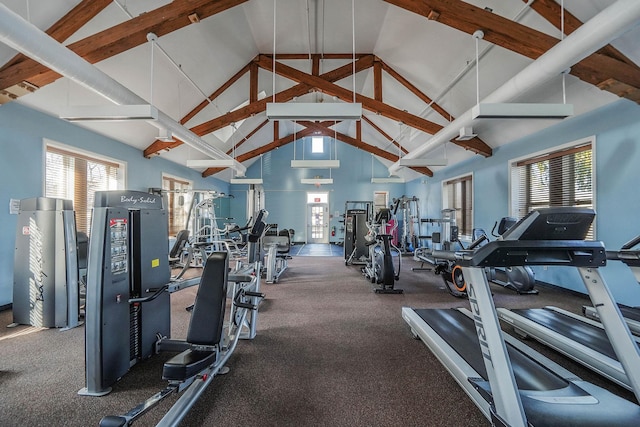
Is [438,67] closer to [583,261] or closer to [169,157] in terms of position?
[583,261]

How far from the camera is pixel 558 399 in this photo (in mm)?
1575

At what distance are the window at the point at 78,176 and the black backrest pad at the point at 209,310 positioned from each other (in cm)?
365

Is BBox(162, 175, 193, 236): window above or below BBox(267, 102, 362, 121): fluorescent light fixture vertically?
below

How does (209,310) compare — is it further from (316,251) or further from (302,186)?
(302,186)

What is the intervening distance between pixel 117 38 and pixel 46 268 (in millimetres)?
2740

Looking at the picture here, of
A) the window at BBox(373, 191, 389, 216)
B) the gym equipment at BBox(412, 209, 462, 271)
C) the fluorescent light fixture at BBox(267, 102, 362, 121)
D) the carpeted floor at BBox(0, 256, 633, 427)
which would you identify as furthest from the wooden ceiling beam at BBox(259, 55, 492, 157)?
the window at BBox(373, 191, 389, 216)

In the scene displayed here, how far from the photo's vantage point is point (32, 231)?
3.13m

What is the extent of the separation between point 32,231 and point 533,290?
270 inches

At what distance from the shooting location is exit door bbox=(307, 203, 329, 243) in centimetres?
1223

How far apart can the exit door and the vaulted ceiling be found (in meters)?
5.04

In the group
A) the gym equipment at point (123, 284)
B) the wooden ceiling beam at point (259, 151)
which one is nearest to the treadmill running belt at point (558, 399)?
the gym equipment at point (123, 284)

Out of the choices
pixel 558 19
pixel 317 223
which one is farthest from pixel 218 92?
pixel 317 223

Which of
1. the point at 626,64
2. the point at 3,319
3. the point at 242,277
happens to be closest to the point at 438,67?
the point at 626,64

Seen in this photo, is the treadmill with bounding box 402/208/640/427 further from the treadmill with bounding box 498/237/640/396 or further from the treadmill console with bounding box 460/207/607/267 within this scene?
the treadmill with bounding box 498/237/640/396
